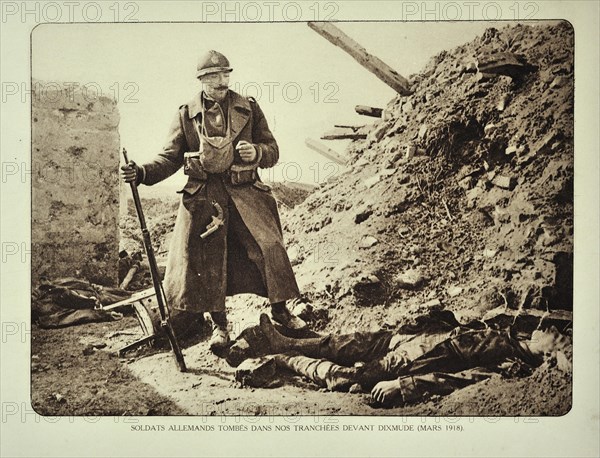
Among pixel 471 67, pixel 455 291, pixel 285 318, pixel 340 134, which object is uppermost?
pixel 471 67

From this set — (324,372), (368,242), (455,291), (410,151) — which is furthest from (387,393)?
(410,151)

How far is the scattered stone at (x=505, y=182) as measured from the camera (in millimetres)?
3375

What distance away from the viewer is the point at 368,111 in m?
3.44

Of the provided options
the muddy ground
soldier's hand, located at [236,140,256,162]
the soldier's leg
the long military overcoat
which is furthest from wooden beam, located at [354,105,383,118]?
the soldier's leg

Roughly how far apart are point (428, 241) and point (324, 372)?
87 centimetres

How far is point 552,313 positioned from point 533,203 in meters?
0.57

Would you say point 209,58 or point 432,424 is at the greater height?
point 209,58

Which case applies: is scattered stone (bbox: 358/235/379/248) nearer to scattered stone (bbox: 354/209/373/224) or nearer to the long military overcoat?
scattered stone (bbox: 354/209/373/224)

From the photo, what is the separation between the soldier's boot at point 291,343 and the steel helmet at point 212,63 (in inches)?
53.6

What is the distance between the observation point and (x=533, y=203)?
336 cm

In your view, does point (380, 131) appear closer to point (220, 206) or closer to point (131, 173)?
point (220, 206)

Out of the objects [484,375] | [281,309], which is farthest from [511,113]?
[281,309]

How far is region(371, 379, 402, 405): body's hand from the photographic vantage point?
3.29 m

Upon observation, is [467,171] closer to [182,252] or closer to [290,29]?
[290,29]
